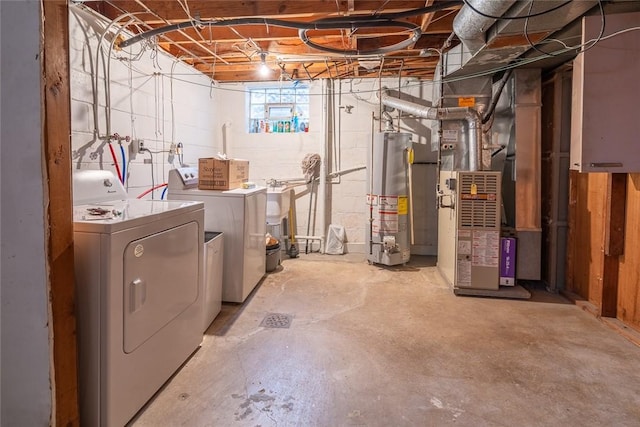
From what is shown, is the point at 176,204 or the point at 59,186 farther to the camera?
the point at 176,204

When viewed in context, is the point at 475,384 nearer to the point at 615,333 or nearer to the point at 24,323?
the point at 615,333

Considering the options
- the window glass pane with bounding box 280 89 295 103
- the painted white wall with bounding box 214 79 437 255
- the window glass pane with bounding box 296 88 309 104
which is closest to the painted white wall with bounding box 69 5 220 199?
the painted white wall with bounding box 214 79 437 255

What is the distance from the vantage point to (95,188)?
2.36 m

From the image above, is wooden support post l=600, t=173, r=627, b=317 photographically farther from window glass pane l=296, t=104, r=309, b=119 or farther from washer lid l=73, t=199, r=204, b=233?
window glass pane l=296, t=104, r=309, b=119

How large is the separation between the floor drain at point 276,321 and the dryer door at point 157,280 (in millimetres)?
681

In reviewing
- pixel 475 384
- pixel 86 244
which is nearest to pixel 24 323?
pixel 86 244

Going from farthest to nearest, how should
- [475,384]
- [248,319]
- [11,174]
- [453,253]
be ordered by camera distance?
1. [453,253]
2. [248,319]
3. [475,384]
4. [11,174]

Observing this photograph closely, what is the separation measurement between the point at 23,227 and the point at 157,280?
0.62 m

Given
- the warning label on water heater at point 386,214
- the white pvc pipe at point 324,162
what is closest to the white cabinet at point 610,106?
the warning label on water heater at point 386,214

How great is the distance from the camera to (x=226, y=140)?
5219 millimetres

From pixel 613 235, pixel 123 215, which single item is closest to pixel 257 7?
pixel 123 215

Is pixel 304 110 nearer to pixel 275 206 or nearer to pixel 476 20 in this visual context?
pixel 275 206

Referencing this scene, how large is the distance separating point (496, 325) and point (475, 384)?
92cm

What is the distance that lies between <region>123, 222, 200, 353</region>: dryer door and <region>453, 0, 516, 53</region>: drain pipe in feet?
7.01
